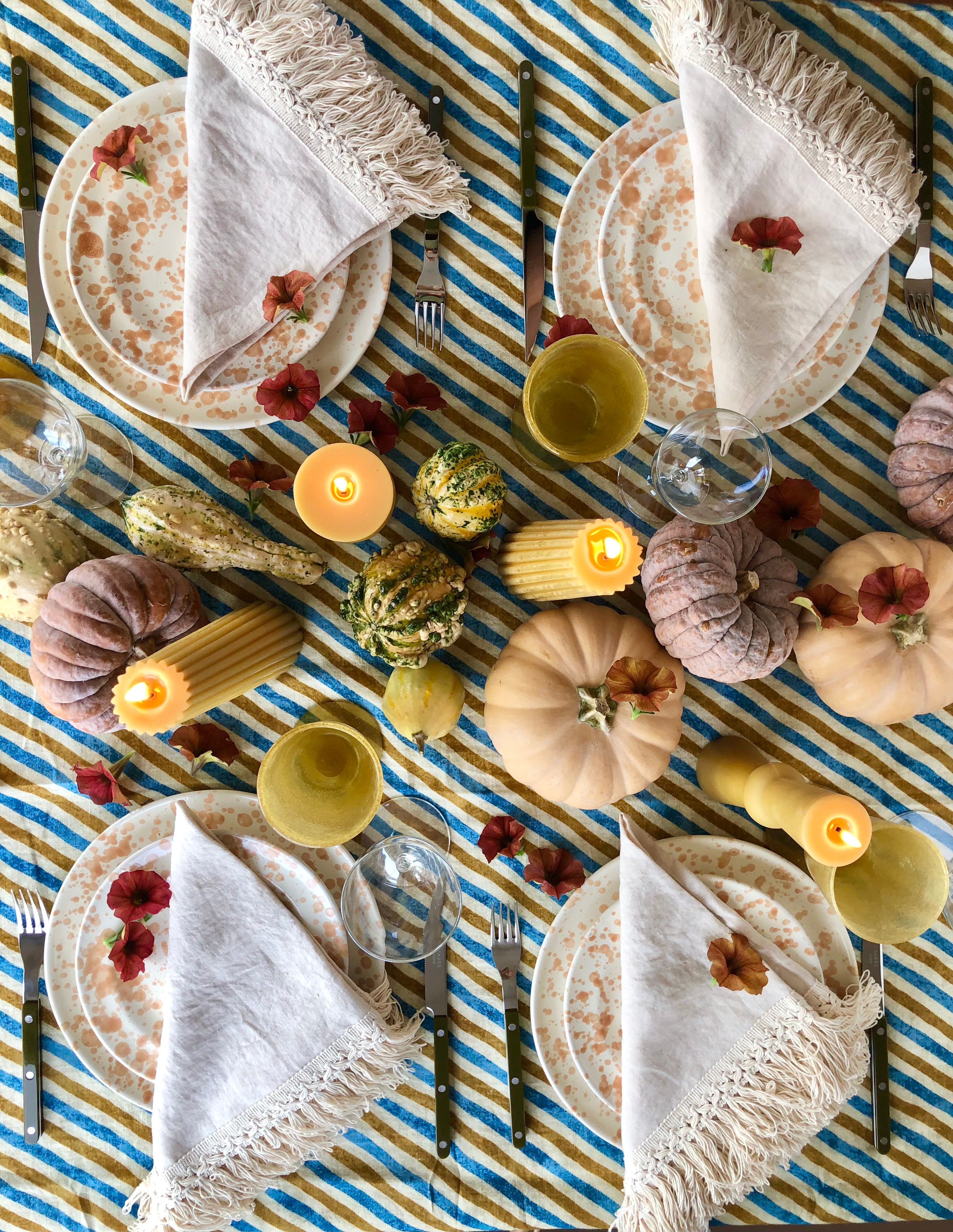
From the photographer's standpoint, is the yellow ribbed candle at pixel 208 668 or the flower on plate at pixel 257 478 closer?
the yellow ribbed candle at pixel 208 668

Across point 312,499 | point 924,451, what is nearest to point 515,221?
point 312,499

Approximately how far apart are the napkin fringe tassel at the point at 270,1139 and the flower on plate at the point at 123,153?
147 cm

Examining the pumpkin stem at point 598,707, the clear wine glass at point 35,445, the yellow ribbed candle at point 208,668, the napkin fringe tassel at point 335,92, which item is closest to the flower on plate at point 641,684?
the pumpkin stem at point 598,707

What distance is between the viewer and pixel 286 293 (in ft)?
4.24

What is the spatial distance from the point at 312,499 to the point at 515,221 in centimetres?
63

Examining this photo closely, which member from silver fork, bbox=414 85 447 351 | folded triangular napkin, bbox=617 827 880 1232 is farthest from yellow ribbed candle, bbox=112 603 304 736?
folded triangular napkin, bbox=617 827 880 1232

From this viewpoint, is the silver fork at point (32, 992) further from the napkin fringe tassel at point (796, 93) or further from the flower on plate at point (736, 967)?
the napkin fringe tassel at point (796, 93)

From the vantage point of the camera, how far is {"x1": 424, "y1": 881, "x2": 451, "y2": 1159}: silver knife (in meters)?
1.48

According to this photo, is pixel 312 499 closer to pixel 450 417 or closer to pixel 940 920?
pixel 450 417

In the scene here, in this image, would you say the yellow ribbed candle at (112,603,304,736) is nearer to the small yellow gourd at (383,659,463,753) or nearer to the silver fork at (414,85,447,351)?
the small yellow gourd at (383,659,463,753)

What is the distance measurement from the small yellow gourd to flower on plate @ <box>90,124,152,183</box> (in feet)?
3.05

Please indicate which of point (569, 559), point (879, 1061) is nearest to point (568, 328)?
point (569, 559)

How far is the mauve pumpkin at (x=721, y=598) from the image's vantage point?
1250 mm

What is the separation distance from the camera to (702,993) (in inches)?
55.9
